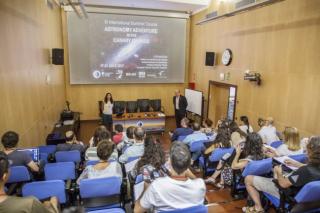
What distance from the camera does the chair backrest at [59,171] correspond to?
3.17 m

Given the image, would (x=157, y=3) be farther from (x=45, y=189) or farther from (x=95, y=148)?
(x=45, y=189)

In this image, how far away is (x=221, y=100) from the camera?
315 inches

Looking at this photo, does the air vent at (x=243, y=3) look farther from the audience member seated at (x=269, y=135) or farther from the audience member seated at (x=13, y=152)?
the audience member seated at (x=13, y=152)

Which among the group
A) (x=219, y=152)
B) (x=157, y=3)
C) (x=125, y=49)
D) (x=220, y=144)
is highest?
(x=157, y=3)

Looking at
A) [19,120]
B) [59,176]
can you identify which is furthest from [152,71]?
[59,176]

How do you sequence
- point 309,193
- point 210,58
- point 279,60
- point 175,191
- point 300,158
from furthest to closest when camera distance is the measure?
point 210,58
point 279,60
point 300,158
point 309,193
point 175,191

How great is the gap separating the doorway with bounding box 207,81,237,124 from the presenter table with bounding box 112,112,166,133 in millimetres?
1826

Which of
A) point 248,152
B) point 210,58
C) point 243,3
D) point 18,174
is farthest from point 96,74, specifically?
point 248,152

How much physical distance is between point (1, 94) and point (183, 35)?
734 cm

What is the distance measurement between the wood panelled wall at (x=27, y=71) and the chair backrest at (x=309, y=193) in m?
4.08

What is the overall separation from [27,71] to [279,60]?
5.55m

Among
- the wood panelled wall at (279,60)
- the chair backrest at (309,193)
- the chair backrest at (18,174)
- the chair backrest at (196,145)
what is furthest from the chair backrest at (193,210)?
the wood panelled wall at (279,60)

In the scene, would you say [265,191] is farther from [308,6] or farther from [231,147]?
[308,6]

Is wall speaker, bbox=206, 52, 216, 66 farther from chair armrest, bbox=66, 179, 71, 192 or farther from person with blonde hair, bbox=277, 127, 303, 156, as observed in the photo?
Result: chair armrest, bbox=66, 179, 71, 192
